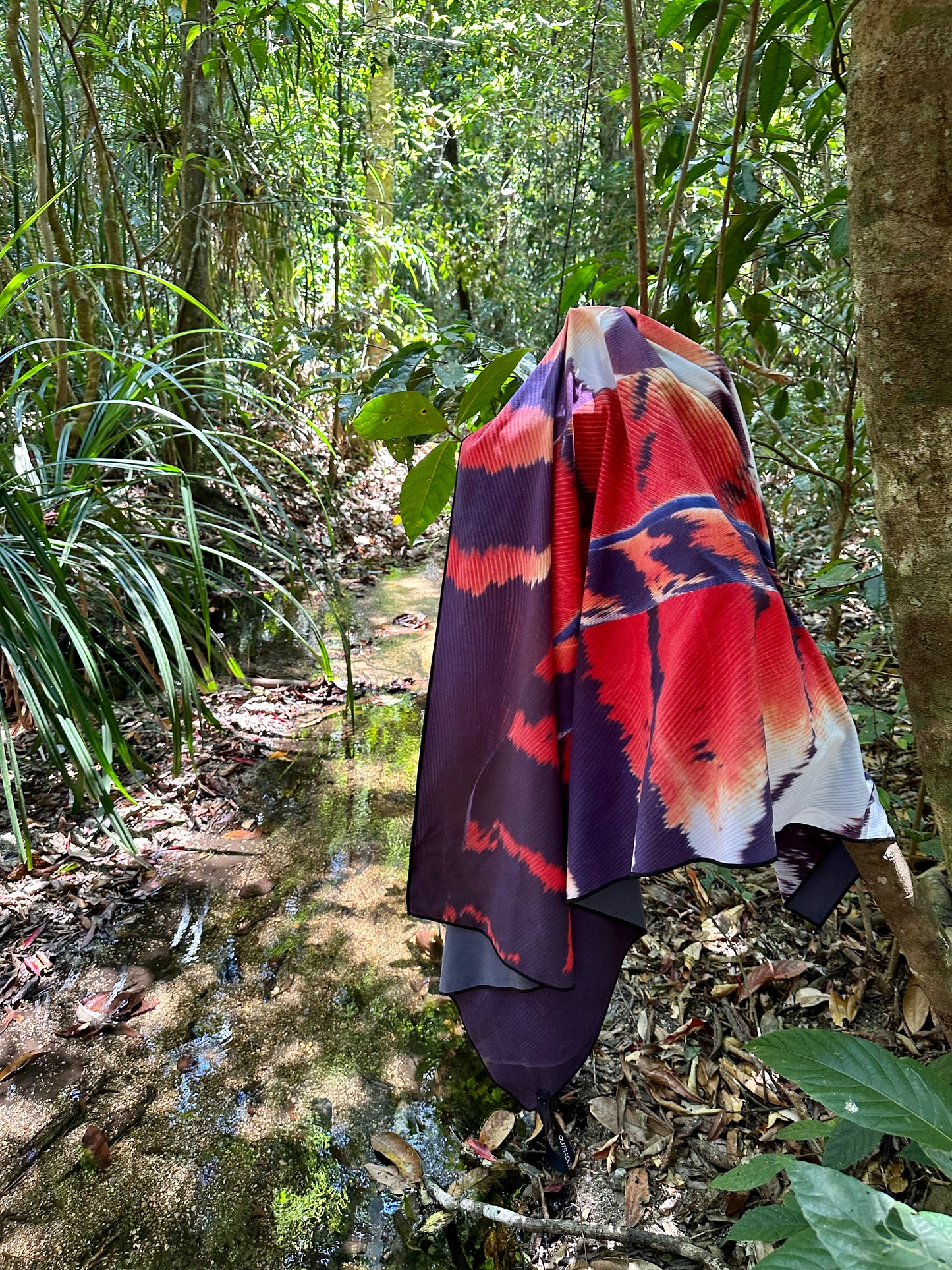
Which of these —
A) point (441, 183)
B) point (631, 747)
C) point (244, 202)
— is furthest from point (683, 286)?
point (441, 183)

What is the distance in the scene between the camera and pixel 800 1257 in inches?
26.8

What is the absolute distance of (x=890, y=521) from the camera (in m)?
0.81

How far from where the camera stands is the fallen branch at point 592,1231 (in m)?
1.21

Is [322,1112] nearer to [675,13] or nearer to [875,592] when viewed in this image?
[875,592]

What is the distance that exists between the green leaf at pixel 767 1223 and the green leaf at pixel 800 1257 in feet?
0.68

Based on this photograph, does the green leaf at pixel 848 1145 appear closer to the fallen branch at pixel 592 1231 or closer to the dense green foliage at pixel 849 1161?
the dense green foliage at pixel 849 1161

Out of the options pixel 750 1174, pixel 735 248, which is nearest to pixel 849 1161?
pixel 750 1174

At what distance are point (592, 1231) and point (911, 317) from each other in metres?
1.32

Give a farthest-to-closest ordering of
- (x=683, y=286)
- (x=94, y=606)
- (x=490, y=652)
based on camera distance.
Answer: (x=94, y=606) < (x=683, y=286) < (x=490, y=652)

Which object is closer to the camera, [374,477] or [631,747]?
[631,747]

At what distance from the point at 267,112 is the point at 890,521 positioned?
4.90 m

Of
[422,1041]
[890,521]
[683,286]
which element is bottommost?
[422,1041]

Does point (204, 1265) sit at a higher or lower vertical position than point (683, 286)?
lower

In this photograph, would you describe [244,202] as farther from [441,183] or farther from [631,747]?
[441,183]
